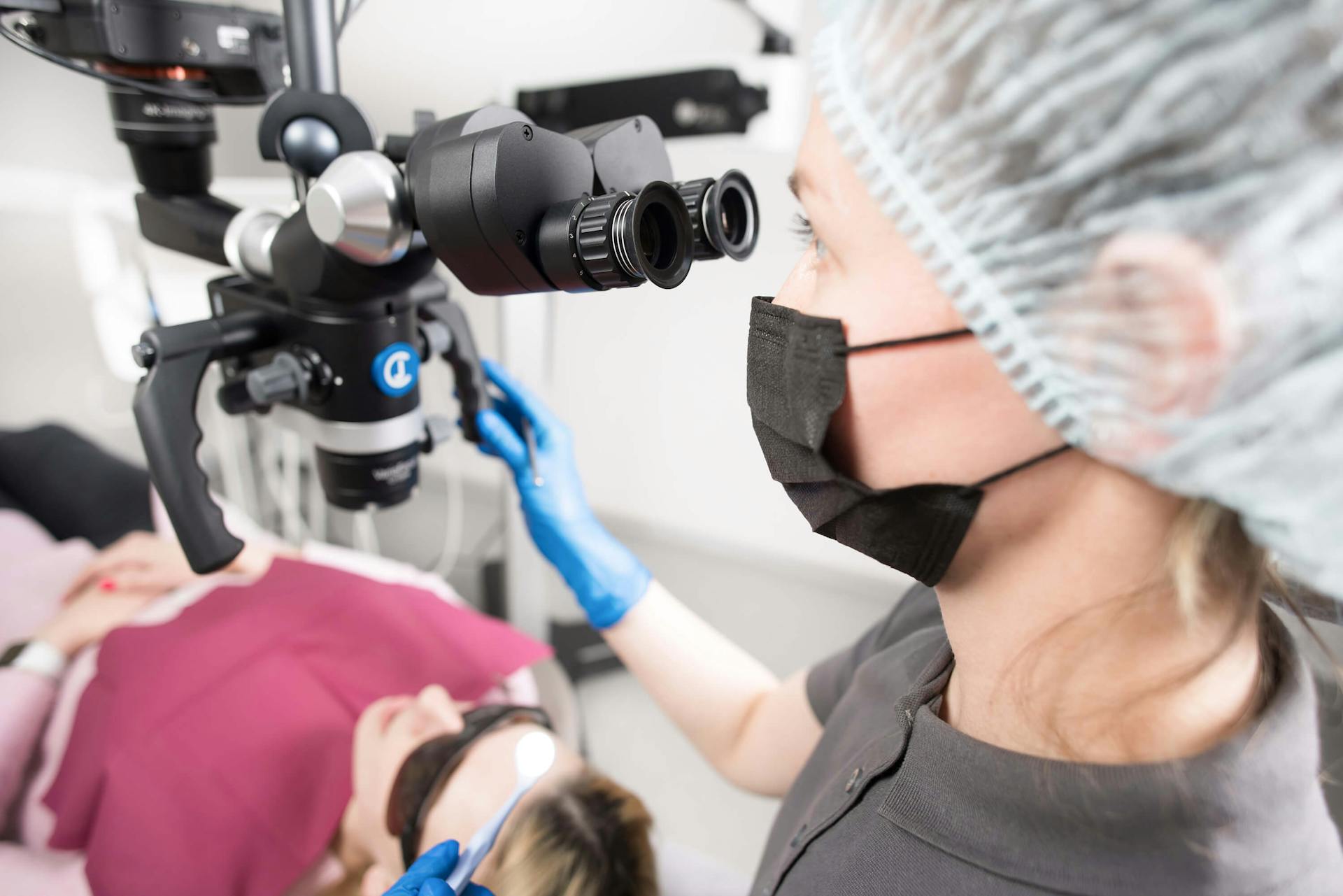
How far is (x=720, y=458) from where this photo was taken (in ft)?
5.15

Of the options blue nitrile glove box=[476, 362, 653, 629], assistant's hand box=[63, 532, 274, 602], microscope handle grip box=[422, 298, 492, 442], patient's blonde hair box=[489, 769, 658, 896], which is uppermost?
microscope handle grip box=[422, 298, 492, 442]

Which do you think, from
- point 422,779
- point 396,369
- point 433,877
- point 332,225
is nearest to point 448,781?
point 422,779

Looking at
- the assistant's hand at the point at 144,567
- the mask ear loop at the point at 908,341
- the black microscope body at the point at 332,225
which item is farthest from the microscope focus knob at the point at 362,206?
the assistant's hand at the point at 144,567

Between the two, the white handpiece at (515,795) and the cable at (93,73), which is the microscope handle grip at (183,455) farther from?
the white handpiece at (515,795)

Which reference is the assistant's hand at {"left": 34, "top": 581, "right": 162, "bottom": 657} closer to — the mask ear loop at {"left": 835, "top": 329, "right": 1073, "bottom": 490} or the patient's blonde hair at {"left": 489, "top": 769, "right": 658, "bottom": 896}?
the patient's blonde hair at {"left": 489, "top": 769, "right": 658, "bottom": 896}

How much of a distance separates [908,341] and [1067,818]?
13.3 inches

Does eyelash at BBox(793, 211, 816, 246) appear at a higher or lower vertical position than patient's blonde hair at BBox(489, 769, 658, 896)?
higher

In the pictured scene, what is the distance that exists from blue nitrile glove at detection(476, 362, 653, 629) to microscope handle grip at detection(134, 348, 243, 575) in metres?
0.36

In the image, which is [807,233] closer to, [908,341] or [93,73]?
[908,341]

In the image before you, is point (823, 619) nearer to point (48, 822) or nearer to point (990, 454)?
point (990, 454)

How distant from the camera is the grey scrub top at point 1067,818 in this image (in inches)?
18.9

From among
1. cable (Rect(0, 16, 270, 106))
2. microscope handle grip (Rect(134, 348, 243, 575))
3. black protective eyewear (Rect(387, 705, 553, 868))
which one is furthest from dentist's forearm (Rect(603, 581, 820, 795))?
cable (Rect(0, 16, 270, 106))

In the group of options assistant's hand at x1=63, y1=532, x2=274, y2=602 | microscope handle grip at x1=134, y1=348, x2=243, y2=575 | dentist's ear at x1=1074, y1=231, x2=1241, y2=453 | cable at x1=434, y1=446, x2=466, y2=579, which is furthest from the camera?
cable at x1=434, y1=446, x2=466, y2=579

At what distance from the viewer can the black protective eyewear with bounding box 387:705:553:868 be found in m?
1.00
